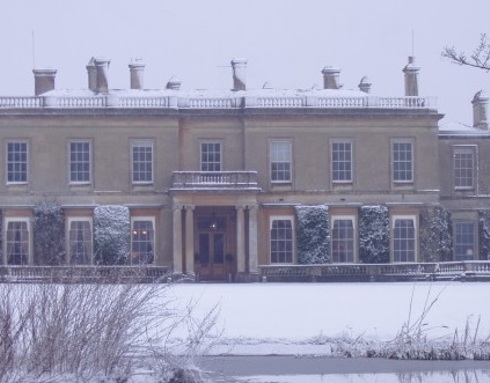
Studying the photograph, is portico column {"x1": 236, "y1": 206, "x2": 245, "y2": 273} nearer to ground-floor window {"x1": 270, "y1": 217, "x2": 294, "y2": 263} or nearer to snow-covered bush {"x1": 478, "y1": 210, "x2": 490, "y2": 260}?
ground-floor window {"x1": 270, "y1": 217, "x2": 294, "y2": 263}

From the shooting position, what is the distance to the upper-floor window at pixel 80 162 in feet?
137

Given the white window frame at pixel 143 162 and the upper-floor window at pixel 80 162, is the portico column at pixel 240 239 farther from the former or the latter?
the upper-floor window at pixel 80 162

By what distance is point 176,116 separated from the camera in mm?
41750

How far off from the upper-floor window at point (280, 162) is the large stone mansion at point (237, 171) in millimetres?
37

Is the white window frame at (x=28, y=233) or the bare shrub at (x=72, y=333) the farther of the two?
the white window frame at (x=28, y=233)

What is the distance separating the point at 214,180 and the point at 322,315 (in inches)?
709

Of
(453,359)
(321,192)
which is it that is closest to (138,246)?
(321,192)

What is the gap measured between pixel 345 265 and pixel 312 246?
7.19 feet

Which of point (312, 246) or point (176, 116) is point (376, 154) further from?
point (176, 116)

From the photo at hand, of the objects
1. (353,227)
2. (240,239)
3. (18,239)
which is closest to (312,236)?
(353,227)

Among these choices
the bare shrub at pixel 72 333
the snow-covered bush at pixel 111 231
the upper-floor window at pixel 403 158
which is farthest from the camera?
the upper-floor window at pixel 403 158

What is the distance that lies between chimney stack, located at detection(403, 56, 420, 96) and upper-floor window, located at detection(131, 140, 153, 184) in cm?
1029

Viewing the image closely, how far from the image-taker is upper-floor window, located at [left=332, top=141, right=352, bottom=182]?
42.3m

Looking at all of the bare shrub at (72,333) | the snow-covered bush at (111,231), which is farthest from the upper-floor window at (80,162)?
the bare shrub at (72,333)
